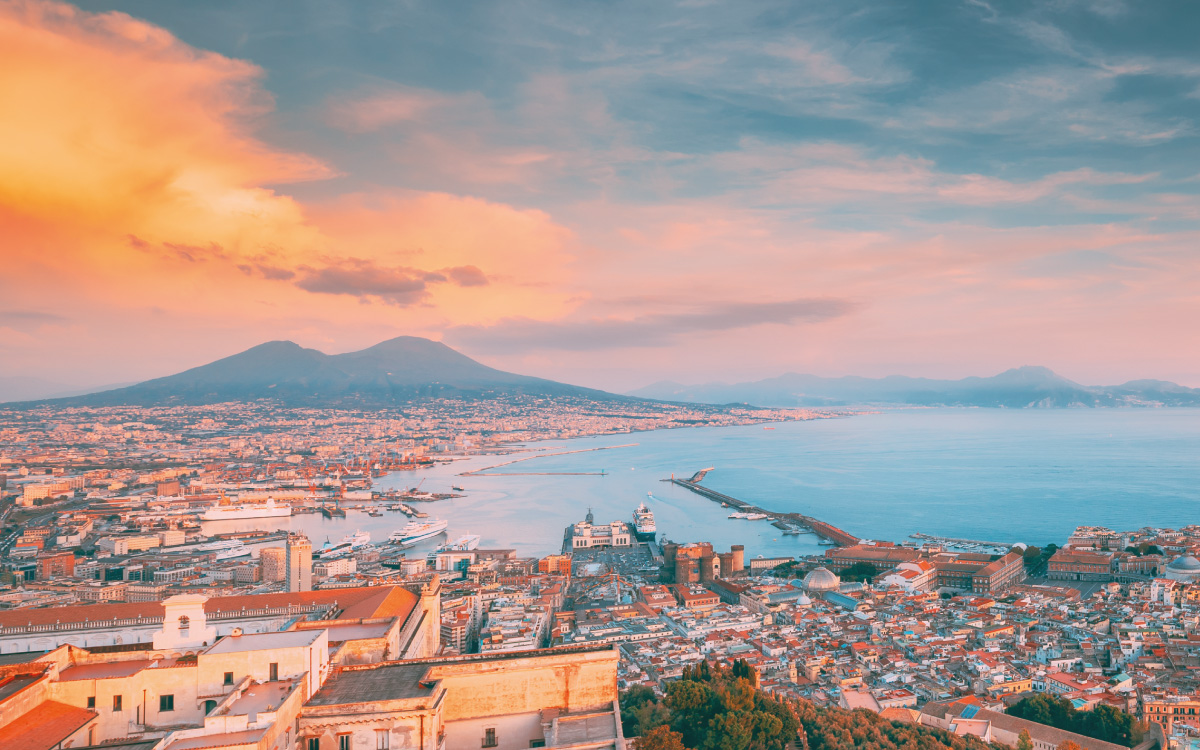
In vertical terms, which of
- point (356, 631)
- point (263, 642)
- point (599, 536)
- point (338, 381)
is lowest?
point (599, 536)

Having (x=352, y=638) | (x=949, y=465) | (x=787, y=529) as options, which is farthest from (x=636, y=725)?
(x=949, y=465)

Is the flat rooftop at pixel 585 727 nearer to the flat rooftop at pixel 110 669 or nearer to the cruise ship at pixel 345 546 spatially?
the flat rooftop at pixel 110 669

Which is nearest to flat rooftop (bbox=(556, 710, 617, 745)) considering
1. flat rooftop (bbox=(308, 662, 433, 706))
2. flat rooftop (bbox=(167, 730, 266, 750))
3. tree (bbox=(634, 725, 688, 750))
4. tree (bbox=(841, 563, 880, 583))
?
tree (bbox=(634, 725, 688, 750))

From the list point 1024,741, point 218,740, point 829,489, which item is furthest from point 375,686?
point 829,489

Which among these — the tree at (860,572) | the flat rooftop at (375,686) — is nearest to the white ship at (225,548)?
the tree at (860,572)

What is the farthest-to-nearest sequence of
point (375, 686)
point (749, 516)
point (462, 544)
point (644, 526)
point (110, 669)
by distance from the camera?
point (749, 516) → point (644, 526) → point (462, 544) → point (110, 669) → point (375, 686)

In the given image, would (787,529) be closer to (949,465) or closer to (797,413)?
(949,465)

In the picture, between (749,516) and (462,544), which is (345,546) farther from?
(749,516)
